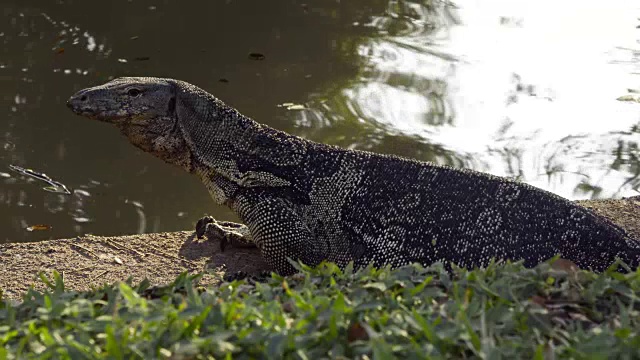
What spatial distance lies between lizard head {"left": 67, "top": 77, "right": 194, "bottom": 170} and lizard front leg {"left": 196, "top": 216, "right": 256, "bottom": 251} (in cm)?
51

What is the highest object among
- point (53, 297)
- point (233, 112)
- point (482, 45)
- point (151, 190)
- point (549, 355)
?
point (549, 355)

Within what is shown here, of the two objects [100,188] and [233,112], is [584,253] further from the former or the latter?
[100,188]

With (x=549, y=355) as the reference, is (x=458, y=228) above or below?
below

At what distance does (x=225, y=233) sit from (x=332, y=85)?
3.99 meters

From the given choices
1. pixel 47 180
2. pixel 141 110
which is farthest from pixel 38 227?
pixel 141 110

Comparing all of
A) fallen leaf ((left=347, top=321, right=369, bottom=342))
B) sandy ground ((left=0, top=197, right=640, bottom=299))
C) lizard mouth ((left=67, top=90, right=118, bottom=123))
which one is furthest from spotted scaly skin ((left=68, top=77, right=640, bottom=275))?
fallen leaf ((left=347, top=321, right=369, bottom=342))

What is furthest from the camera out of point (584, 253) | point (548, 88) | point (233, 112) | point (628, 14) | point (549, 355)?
point (628, 14)

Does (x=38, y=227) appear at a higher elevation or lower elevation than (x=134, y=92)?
lower

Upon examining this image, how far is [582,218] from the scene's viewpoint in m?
4.45

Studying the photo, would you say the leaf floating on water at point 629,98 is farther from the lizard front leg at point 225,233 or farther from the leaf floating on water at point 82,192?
the leaf floating on water at point 82,192

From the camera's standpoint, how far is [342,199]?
4906mm

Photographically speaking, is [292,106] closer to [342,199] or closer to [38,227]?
[38,227]

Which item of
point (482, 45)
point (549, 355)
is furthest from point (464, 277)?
point (482, 45)

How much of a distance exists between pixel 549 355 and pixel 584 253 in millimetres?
2650
